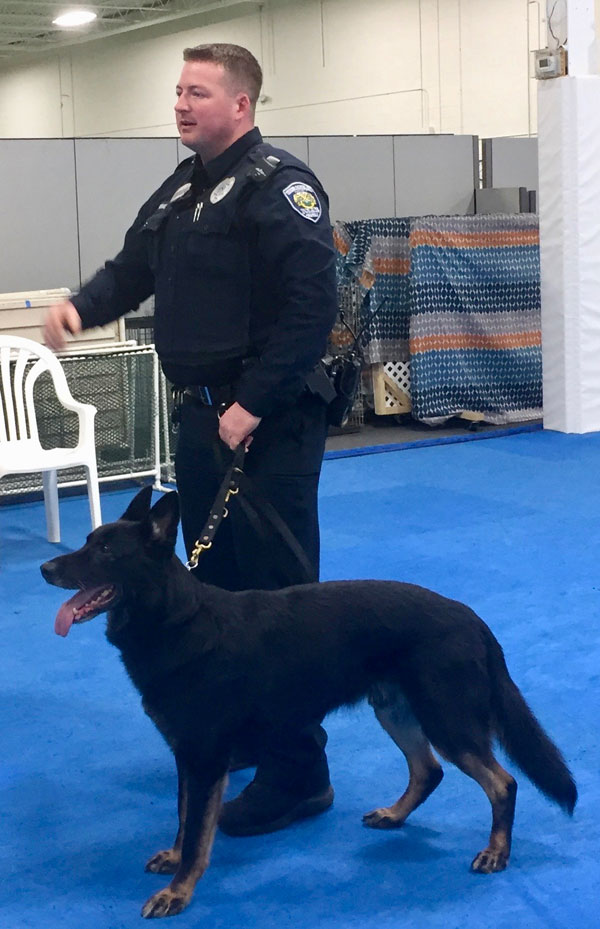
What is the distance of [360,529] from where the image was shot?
5.48 meters

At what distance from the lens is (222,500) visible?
254cm

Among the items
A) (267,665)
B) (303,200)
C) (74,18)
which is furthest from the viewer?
(74,18)

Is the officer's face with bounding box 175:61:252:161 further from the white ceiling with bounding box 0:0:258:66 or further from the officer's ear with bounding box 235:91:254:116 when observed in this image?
the white ceiling with bounding box 0:0:258:66

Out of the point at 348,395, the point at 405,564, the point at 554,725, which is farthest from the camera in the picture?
the point at 405,564

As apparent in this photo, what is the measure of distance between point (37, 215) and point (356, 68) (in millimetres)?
9237

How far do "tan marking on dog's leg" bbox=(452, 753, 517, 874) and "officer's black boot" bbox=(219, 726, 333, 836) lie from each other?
44 cm

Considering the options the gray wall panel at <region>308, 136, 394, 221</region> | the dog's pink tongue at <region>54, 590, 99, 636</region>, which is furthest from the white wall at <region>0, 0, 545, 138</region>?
the dog's pink tongue at <region>54, 590, 99, 636</region>

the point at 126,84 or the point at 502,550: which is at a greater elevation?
the point at 126,84

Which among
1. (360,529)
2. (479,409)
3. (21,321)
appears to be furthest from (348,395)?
(479,409)

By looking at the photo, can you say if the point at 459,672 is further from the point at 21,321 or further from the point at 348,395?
the point at 21,321

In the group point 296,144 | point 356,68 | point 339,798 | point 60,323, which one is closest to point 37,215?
point 296,144

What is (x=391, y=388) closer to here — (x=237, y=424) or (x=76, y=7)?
(x=237, y=424)

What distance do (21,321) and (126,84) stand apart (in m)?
14.4

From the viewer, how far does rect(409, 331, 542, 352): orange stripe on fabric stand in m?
8.20
